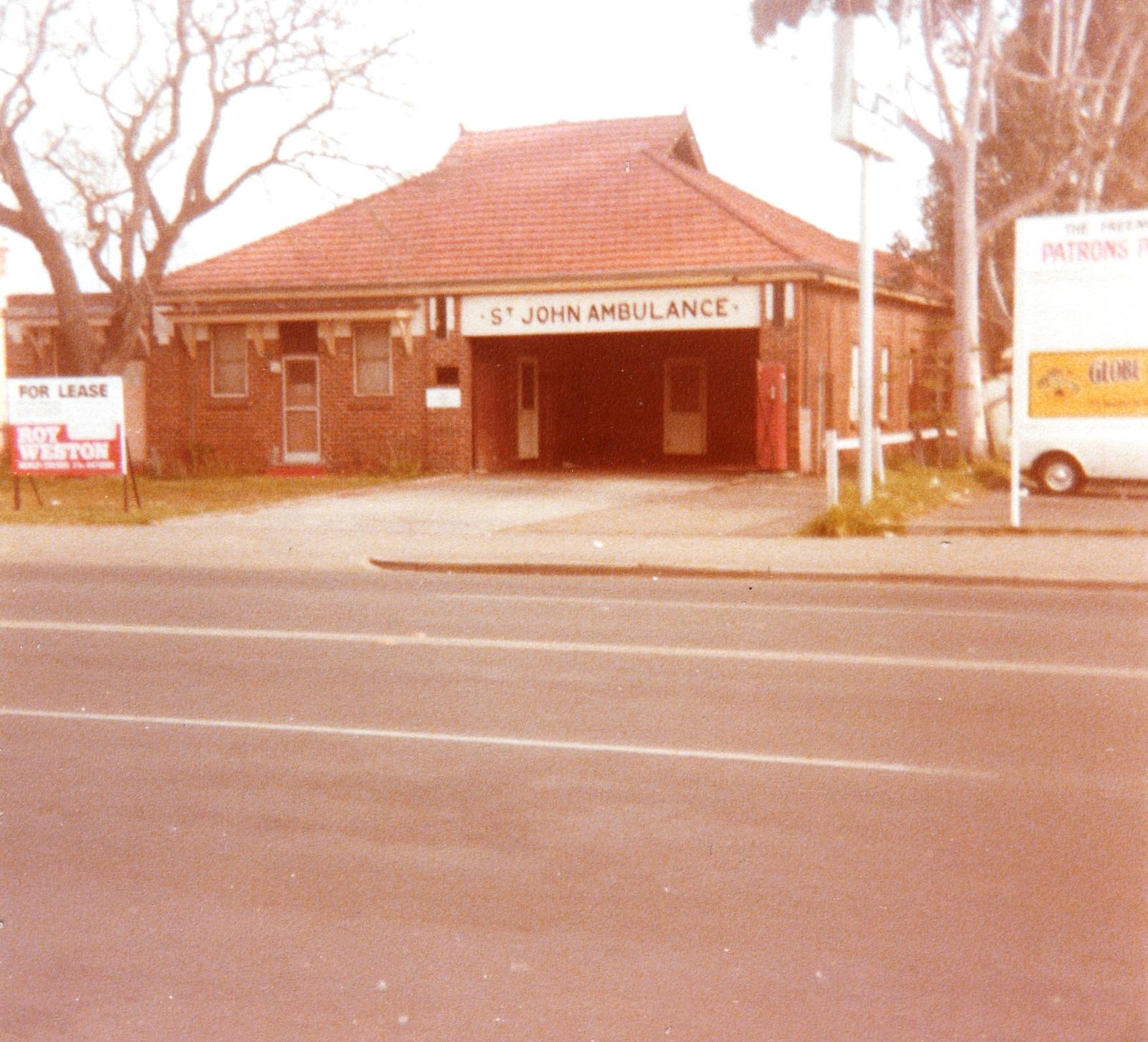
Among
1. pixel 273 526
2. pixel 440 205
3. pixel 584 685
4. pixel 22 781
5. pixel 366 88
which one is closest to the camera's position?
pixel 22 781

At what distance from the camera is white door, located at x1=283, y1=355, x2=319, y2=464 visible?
99.1ft

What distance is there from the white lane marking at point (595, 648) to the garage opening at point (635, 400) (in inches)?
804

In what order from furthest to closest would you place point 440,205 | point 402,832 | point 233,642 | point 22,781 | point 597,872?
point 440,205, point 233,642, point 22,781, point 402,832, point 597,872

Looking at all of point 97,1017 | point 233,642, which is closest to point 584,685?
point 233,642

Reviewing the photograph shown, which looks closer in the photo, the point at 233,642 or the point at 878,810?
the point at 878,810

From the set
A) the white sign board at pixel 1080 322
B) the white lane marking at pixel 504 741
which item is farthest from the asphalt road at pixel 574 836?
the white sign board at pixel 1080 322

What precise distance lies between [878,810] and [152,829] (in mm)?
2645

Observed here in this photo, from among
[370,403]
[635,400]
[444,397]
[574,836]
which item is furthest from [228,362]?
[574,836]

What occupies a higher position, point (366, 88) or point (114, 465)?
point (366, 88)

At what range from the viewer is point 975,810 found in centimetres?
626

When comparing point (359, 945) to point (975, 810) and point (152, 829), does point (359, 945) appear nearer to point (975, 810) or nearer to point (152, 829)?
point (152, 829)

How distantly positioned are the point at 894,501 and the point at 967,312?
28.8 feet

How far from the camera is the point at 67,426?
21.5 m

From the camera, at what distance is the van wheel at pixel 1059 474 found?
22484mm
